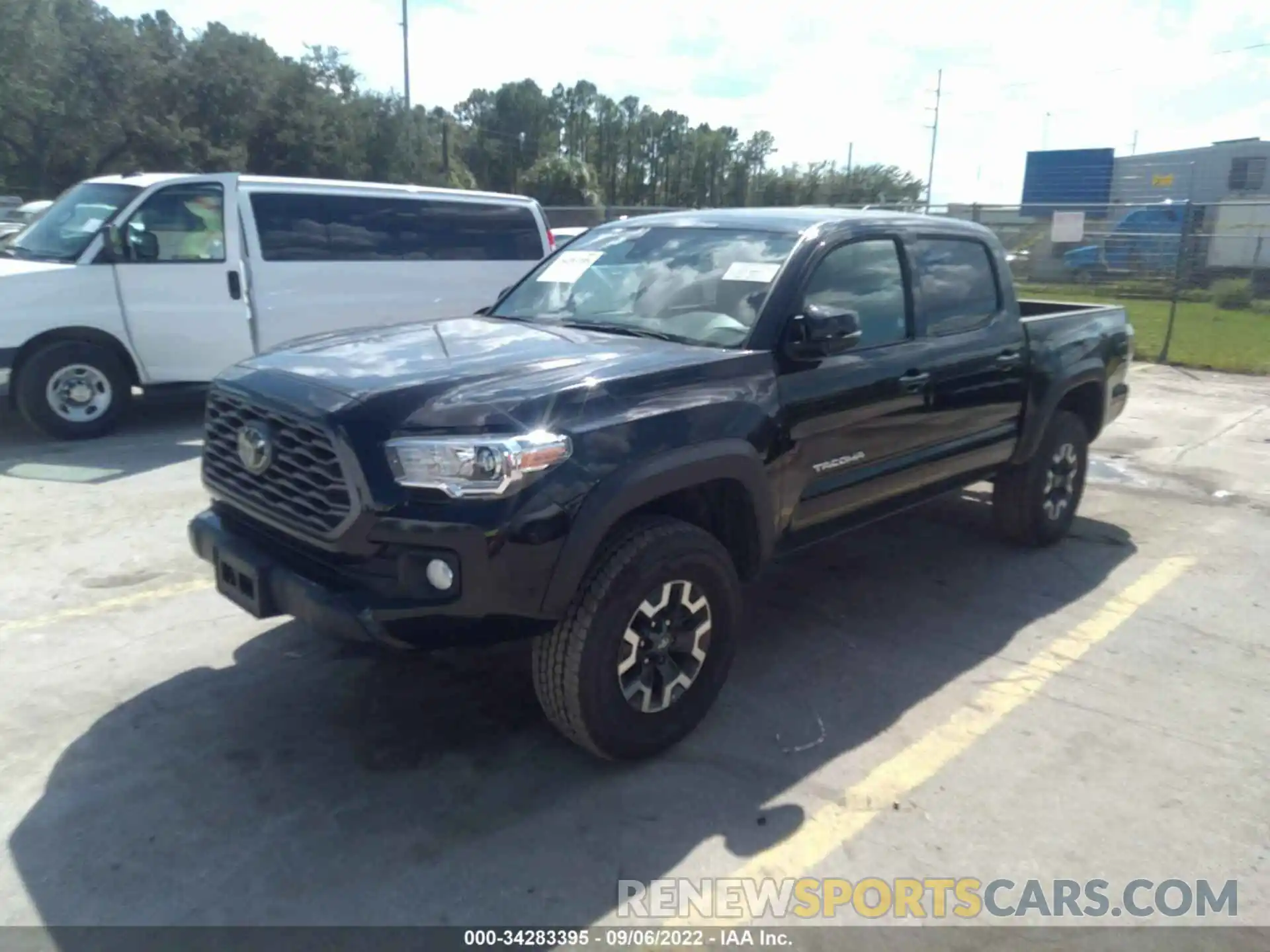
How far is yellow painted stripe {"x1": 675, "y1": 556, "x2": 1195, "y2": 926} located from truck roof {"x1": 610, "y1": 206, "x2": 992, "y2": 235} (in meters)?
2.08

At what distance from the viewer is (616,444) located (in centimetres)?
329

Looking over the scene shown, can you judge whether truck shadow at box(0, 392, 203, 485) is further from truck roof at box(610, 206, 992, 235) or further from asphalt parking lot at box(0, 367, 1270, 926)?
truck roof at box(610, 206, 992, 235)

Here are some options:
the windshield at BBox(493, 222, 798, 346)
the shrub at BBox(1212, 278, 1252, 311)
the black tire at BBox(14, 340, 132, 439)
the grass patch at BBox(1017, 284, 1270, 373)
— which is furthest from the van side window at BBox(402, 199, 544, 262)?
the shrub at BBox(1212, 278, 1252, 311)

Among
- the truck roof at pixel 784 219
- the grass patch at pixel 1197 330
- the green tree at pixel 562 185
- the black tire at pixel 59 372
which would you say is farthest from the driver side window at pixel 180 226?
the green tree at pixel 562 185

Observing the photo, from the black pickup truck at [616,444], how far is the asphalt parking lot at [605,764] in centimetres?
42

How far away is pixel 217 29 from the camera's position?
144 ft

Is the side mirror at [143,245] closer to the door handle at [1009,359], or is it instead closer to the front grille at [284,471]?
the front grille at [284,471]

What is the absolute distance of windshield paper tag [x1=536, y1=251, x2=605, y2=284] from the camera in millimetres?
4734

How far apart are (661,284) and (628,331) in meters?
0.34

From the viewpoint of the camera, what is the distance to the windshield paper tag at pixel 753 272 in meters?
4.10

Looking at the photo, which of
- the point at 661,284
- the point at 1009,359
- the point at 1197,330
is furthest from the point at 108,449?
the point at 1197,330

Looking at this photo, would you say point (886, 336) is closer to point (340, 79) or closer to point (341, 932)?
point (341, 932)

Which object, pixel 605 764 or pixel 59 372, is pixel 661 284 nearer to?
pixel 605 764

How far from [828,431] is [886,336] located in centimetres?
69
